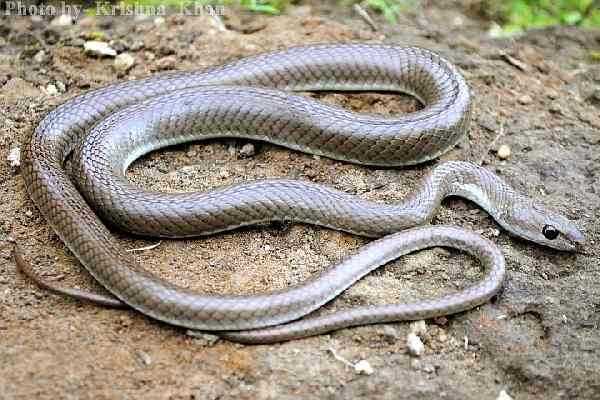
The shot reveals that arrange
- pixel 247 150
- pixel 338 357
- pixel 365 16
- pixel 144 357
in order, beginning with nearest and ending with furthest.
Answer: pixel 144 357 → pixel 338 357 → pixel 247 150 → pixel 365 16

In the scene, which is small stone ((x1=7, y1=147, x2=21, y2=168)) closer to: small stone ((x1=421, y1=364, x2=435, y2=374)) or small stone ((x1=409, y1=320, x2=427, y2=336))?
small stone ((x1=409, y1=320, x2=427, y2=336))

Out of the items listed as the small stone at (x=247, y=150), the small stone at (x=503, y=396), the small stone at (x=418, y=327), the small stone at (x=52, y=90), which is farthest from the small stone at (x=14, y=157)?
the small stone at (x=503, y=396)

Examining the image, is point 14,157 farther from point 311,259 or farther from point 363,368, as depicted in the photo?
point 363,368

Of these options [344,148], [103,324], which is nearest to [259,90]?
[344,148]

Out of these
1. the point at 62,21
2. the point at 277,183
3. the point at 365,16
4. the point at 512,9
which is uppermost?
the point at 512,9

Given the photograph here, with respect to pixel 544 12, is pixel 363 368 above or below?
below

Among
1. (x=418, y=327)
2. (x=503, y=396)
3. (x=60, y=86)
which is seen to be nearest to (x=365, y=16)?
(x=60, y=86)
